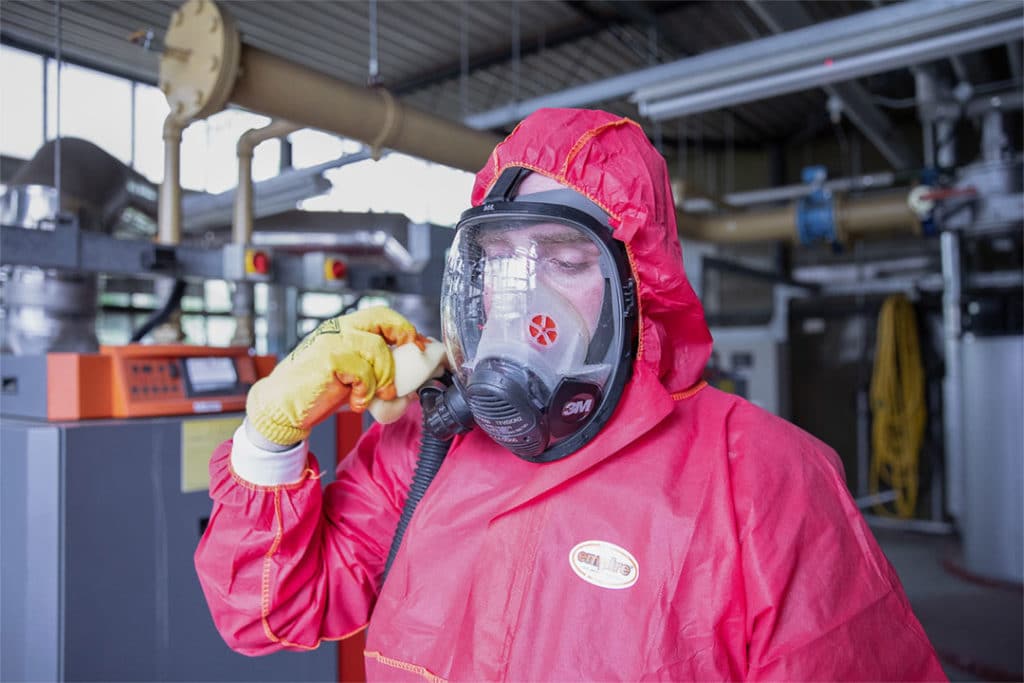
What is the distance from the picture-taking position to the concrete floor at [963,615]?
9.89 ft

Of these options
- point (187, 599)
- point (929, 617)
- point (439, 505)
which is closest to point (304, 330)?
point (187, 599)

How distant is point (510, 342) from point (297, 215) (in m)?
2.74

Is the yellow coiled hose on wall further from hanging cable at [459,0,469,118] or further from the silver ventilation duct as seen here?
the silver ventilation duct

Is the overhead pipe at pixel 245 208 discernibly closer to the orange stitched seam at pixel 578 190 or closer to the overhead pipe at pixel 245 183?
the overhead pipe at pixel 245 183

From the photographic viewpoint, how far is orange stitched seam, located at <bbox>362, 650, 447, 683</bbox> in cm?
106

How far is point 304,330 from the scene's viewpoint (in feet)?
18.1

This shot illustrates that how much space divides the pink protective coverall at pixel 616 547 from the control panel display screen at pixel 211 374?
92cm

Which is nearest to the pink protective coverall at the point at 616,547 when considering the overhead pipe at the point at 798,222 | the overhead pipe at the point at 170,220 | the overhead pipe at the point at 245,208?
the overhead pipe at the point at 170,220

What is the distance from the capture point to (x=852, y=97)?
3.99 meters

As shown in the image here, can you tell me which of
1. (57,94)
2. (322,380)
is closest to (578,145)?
(322,380)

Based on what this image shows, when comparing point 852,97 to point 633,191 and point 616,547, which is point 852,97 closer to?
point 633,191

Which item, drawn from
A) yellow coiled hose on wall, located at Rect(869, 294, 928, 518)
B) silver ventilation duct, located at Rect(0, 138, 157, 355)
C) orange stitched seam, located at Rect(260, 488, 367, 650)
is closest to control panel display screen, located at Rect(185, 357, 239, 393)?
silver ventilation duct, located at Rect(0, 138, 157, 355)

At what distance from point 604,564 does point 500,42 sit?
11.3 feet

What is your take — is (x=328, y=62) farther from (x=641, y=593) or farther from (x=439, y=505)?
(x=641, y=593)
